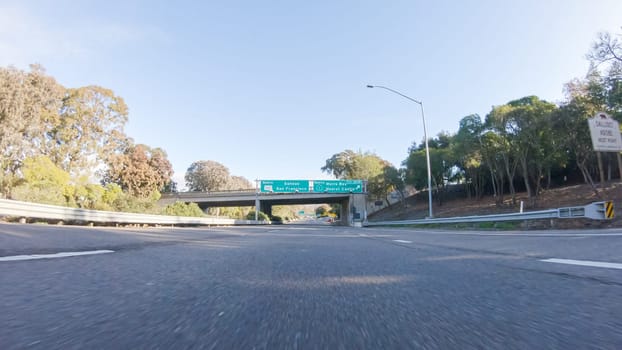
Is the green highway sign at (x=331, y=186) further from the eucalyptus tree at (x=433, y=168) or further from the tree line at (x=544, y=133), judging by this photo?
the tree line at (x=544, y=133)

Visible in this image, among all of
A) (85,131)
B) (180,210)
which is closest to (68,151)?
(85,131)

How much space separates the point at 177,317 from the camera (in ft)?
4.46

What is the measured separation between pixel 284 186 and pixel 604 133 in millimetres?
39739

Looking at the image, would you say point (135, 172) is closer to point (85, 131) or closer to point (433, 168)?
point (85, 131)

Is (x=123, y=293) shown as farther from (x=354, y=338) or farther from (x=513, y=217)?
(x=513, y=217)

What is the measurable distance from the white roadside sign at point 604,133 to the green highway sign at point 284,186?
126 feet

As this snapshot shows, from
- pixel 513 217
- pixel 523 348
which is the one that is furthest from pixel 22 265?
→ pixel 513 217

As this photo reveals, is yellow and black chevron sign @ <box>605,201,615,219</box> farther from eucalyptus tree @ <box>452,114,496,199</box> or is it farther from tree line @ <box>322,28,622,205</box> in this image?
eucalyptus tree @ <box>452,114,496,199</box>

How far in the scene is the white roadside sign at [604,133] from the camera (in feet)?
36.0

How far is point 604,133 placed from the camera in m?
11.0

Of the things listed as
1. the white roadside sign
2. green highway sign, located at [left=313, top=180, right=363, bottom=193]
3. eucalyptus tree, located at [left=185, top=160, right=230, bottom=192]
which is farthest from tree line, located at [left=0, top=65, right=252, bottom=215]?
eucalyptus tree, located at [left=185, top=160, right=230, bottom=192]

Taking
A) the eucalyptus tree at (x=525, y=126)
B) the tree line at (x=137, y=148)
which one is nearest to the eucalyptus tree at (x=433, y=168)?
the tree line at (x=137, y=148)

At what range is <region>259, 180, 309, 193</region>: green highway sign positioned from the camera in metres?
47.7

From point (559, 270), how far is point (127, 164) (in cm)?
4239
